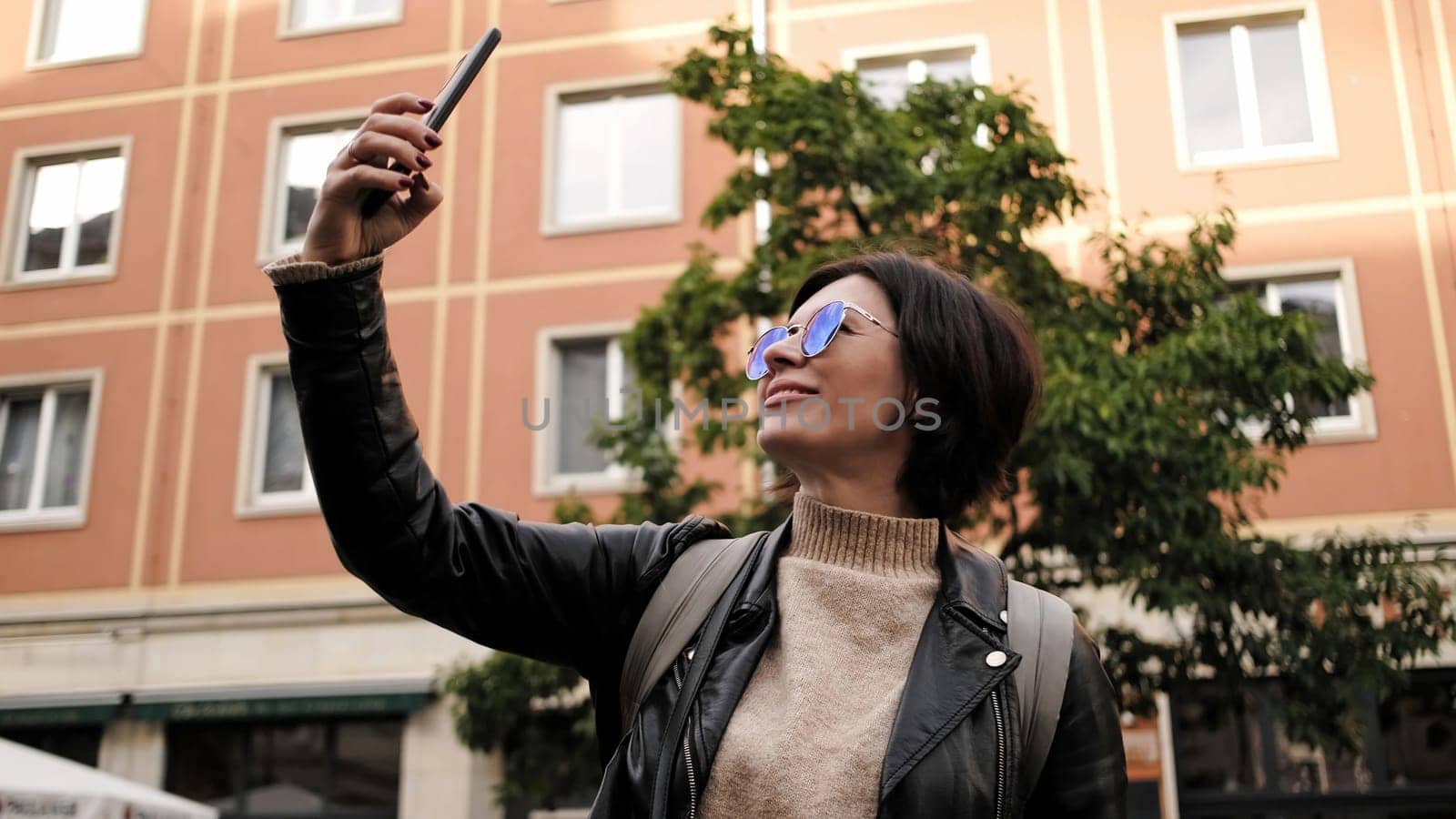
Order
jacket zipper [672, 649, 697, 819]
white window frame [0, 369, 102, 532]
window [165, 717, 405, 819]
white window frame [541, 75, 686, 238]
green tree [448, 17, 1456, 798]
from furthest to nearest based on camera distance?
white window frame [0, 369, 102, 532] < white window frame [541, 75, 686, 238] < window [165, 717, 405, 819] < green tree [448, 17, 1456, 798] < jacket zipper [672, 649, 697, 819]

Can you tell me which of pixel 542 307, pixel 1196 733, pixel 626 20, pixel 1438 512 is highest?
pixel 626 20

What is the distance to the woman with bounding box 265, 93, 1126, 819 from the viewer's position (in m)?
1.49

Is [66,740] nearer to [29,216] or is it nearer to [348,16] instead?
[29,216]

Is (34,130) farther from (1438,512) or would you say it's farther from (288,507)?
(1438,512)

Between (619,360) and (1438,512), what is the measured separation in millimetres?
7229

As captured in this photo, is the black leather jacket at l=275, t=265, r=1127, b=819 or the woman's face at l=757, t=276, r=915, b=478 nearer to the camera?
the black leather jacket at l=275, t=265, r=1127, b=819

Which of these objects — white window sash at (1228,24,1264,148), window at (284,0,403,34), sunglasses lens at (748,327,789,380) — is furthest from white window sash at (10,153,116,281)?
sunglasses lens at (748,327,789,380)

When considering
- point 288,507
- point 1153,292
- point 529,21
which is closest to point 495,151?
point 529,21

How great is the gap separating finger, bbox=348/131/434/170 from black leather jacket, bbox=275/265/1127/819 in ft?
0.40

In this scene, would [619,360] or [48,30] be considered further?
[48,30]

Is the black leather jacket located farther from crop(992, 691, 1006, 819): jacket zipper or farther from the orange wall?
the orange wall

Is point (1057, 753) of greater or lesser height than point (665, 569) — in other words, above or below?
below

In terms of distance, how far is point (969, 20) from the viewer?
13.0m

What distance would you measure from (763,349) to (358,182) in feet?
2.17
